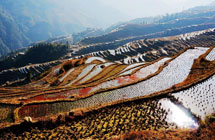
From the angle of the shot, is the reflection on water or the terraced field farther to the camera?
the terraced field

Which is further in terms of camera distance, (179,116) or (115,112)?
(115,112)

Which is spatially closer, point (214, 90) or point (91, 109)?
point (91, 109)

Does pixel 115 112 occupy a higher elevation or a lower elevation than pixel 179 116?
higher

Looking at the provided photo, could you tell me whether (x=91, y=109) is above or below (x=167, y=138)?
above

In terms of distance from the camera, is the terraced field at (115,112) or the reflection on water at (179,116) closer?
the reflection on water at (179,116)

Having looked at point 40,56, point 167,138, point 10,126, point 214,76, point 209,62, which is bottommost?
point 167,138

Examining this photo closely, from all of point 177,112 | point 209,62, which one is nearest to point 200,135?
point 177,112

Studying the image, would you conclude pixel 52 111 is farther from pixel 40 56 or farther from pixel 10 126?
pixel 40 56

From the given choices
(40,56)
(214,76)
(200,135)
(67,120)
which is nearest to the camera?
(200,135)
